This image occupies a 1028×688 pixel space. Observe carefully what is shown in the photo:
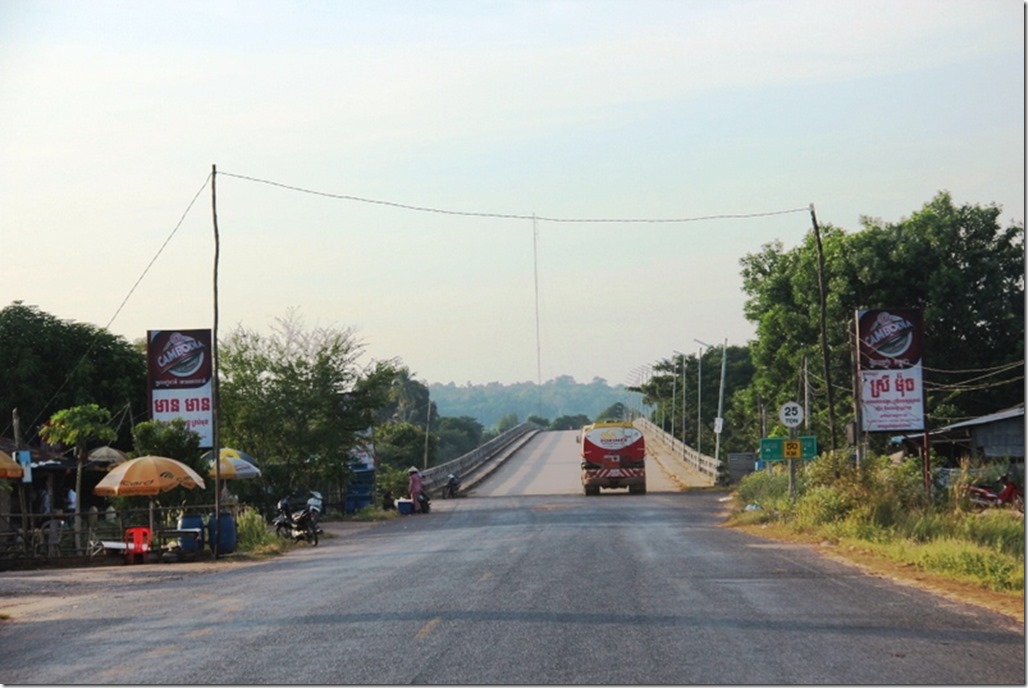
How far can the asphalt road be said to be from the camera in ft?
35.9

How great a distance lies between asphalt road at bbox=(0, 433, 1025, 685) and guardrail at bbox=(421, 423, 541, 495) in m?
31.7

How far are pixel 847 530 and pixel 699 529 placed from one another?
6.46 metres

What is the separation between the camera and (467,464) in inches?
3113

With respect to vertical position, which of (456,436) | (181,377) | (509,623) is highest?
(181,377)

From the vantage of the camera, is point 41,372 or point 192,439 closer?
point 192,439

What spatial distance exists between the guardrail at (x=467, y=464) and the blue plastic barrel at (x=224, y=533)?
24819 mm

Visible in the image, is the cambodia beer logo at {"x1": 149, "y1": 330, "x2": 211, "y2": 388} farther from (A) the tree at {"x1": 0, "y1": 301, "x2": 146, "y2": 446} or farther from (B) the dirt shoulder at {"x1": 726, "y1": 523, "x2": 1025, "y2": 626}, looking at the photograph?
(B) the dirt shoulder at {"x1": 726, "y1": 523, "x2": 1025, "y2": 626}

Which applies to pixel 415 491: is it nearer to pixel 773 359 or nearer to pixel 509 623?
pixel 773 359

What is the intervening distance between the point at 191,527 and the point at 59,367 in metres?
29.5

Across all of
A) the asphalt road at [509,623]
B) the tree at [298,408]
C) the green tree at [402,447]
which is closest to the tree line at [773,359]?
the tree at [298,408]

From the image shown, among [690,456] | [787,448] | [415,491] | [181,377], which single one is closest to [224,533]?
[787,448]

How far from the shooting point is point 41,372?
180ft

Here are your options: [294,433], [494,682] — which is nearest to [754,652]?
[494,682]

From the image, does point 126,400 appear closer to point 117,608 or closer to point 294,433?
point 294,433
